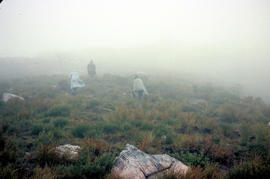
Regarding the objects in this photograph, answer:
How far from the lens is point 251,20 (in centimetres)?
7425

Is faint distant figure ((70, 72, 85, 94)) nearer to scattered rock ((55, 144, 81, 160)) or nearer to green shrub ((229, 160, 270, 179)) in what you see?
scattered rock ((55, 144, 81, 160))

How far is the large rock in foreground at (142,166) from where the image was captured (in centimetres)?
333

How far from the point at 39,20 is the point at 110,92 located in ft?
469

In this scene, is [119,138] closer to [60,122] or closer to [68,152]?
[68,152]

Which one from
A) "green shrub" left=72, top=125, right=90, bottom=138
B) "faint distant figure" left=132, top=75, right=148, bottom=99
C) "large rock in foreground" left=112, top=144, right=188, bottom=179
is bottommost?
"green shrub" left=72, top=125, right=90, bottom=138

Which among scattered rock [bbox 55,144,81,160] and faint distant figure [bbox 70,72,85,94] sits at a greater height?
faint distant figure [bbox 70,72,85,94]

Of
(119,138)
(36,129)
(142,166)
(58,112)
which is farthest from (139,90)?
(142,166)

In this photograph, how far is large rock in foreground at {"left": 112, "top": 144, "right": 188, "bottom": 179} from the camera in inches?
131

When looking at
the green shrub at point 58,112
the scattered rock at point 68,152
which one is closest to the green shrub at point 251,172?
the scattered rock at point 68,152

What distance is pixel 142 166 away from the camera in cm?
353

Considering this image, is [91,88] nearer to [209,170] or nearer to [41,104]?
[41,104]

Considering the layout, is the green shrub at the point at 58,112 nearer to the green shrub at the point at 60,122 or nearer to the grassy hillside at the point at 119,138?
the grassy hillside at the point at 119,138

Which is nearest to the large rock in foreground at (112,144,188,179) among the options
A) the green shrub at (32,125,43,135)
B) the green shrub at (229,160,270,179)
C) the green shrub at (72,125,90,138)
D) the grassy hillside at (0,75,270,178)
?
the grassy hillside at (0,75,270,178)

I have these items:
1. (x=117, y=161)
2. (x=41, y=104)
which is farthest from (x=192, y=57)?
(x=117, y=161)
